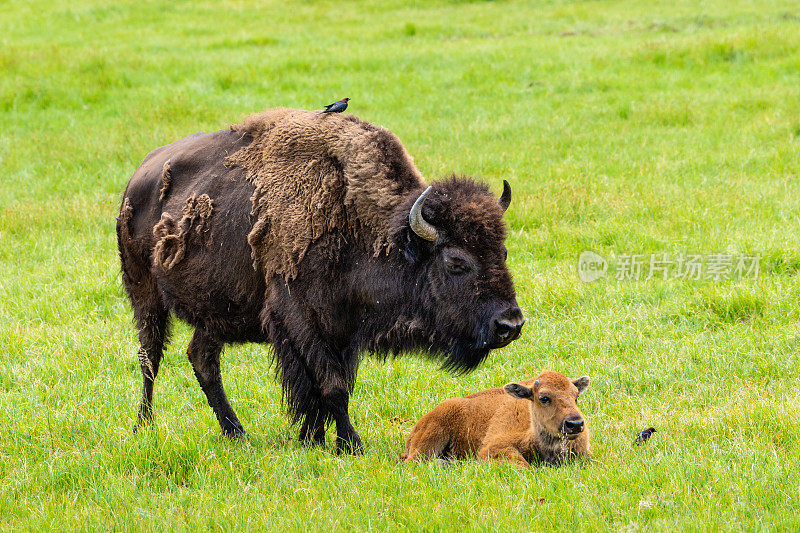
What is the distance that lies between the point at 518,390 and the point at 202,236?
2.36 meters

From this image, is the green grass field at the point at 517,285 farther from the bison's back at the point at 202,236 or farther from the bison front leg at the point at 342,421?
the bison's back at the point at 202,236

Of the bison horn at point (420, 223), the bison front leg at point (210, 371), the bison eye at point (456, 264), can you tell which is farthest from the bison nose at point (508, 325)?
the bison front leg at point (210, 371)

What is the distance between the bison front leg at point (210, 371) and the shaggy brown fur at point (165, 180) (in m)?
1.00

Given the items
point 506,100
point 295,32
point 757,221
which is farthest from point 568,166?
point 295,32

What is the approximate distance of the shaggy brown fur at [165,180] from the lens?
19.8 feet

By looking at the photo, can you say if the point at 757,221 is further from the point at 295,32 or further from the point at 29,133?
the point at 295,32

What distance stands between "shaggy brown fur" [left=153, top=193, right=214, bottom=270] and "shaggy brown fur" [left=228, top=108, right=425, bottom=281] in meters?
0.39

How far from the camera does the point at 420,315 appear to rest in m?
5.22

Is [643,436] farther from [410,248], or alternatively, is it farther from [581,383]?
[410,248]

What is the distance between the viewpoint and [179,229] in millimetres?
5801

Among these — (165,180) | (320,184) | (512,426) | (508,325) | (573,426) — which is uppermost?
(320,184)
